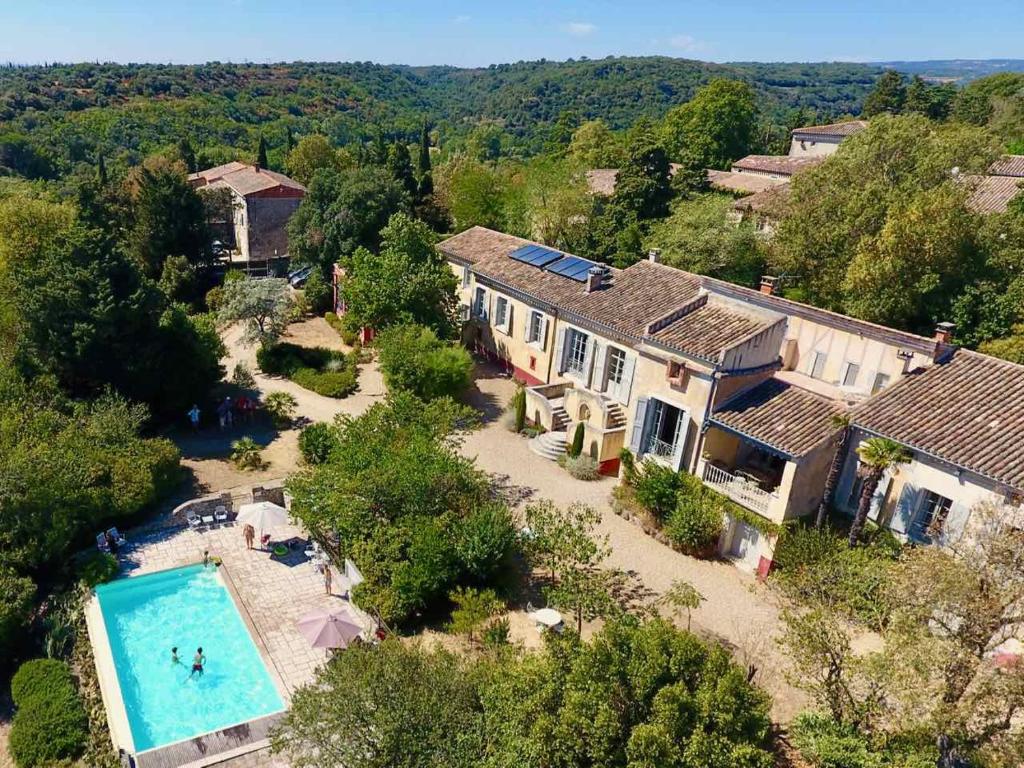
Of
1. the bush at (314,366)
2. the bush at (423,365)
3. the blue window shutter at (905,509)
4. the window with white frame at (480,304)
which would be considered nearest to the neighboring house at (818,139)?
the window with white frame at (480,304)

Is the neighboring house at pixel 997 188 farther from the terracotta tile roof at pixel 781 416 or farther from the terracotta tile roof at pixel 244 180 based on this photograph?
the terracotta tile roof at pixel 244 180

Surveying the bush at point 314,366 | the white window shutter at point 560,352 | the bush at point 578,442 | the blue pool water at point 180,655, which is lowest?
the blue pool water at point 180,655

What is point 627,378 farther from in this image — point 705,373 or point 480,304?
point 480,304

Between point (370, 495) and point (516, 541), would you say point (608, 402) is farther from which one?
point (370, 495)

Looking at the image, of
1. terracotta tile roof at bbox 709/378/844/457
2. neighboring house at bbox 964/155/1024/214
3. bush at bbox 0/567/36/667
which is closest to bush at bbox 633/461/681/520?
terracotta tile roof at bbox 709/378/844/457

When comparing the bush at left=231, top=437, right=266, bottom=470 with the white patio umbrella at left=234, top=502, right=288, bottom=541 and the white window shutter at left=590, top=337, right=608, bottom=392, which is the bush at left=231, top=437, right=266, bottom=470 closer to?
the white patio umbrella at left=234, top=502, right=288, bottom=541
